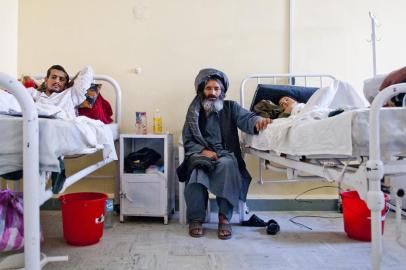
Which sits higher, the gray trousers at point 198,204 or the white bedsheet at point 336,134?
the white bedsheet at point 336,134

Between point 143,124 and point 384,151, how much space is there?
1.62m

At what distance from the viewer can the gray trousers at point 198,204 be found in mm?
1970

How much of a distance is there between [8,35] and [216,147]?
167cm

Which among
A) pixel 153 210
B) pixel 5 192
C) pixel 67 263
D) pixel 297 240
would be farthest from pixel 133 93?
pixel 297 240

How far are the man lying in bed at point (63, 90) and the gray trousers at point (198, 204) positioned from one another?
841 millimetres

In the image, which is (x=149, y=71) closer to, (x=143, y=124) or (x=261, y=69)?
(x=143, y=124)

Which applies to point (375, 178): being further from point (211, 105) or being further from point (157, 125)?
point (157, 125)

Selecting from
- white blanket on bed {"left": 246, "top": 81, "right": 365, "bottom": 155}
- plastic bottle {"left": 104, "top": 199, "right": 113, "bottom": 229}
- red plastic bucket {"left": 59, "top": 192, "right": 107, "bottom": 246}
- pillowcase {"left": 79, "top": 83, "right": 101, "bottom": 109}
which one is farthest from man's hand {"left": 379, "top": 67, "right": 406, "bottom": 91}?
pillowcase {"left": 79, "top": 83, "right": 101, "bottom": 109}

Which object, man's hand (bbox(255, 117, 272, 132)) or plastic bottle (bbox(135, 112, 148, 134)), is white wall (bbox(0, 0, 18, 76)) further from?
man's hand (bbox(255, 117, 272, 132))

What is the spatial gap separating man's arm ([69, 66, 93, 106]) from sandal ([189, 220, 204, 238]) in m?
1.03

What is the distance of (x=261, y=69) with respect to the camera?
2.56 meters

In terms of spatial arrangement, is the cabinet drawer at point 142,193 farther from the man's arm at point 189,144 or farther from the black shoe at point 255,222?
the black shoe at point 255,222

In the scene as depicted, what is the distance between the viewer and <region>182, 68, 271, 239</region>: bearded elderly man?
195 centimetres

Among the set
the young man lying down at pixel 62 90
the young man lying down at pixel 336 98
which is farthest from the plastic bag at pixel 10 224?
the young man lying down at pixel 336 98
